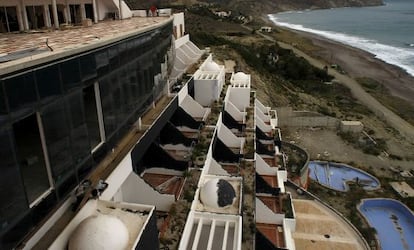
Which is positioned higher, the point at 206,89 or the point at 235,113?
the point at 206,89

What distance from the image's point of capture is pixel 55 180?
9.52 metres

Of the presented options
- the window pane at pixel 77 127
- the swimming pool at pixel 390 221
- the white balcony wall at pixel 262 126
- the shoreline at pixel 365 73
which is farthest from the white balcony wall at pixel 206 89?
the shoreline at pixel 365 73

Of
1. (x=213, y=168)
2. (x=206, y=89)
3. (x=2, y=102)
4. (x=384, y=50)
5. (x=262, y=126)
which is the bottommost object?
(x=384, y=50)

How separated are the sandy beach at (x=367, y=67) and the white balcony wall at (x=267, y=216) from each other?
4550cm

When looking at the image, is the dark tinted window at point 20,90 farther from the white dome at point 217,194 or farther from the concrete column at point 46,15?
the concrete column at point 46,15

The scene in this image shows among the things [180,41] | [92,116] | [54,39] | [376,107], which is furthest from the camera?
[376,107]

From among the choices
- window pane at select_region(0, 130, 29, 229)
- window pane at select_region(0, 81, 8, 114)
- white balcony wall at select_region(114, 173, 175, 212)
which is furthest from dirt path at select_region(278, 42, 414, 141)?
window pane at select_region(0, 81, 8, 114)

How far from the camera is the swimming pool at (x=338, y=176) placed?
2841cm

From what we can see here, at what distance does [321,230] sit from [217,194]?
33.6 ft

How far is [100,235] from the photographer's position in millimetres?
8961

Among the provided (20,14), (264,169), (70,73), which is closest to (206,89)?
(264,169)

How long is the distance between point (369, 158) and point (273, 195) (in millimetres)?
17155

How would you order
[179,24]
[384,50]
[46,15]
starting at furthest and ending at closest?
[384,50]
[179,24]
[46,15]

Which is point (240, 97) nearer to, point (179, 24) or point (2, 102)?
point (179, 24)
